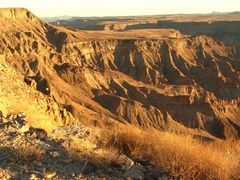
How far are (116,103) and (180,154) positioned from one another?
1694 inches

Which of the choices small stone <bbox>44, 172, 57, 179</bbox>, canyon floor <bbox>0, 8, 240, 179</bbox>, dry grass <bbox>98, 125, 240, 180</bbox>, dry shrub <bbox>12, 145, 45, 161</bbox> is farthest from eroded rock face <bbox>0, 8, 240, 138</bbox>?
small stone <bbox>44, 172, 57, 179</bbox>

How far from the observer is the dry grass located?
6.79m

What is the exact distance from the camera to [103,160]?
23.9ft

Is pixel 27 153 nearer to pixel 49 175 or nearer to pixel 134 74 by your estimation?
pixel 49 175

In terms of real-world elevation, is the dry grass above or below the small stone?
below

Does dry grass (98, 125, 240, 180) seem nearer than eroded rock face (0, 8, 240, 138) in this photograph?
Yes

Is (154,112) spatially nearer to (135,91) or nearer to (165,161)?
(135,91)

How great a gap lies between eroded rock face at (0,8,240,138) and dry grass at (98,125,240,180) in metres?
27.6

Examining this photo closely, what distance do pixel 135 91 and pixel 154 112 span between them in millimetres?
10322

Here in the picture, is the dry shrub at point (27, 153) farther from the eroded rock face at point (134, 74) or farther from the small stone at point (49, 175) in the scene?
→ the eroded rock face at point (134, 74)

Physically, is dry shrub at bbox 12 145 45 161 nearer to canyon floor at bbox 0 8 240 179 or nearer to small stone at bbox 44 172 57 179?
canyon floor at bbox 0 8 240 179

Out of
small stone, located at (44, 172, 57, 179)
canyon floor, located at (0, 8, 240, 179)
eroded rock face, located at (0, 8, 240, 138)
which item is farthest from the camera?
eroded rock face, located at (0, 8, 240, 138)

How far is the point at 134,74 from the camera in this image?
257ft

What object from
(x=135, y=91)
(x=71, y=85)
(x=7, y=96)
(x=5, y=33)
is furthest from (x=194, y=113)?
(x=7, y=96)
